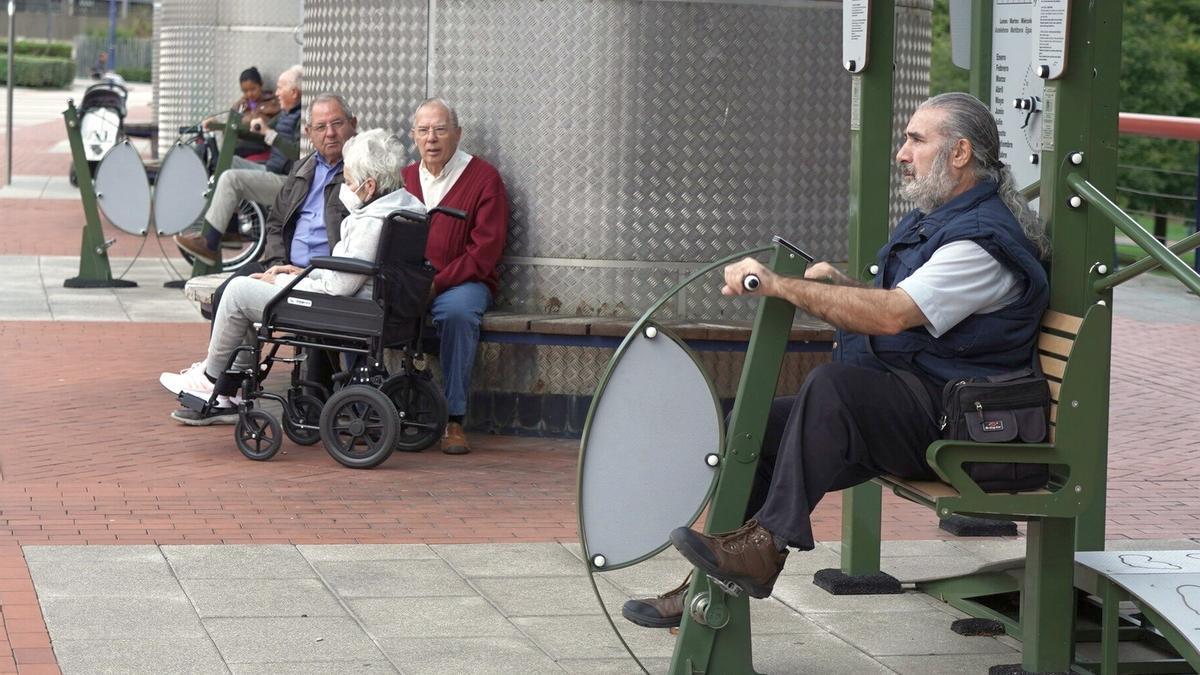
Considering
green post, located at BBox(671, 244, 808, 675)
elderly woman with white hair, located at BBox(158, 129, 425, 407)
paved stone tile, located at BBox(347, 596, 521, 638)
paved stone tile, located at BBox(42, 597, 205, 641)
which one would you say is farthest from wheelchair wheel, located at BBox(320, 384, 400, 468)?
green post, located at BBox(671, 244, 808, 675)

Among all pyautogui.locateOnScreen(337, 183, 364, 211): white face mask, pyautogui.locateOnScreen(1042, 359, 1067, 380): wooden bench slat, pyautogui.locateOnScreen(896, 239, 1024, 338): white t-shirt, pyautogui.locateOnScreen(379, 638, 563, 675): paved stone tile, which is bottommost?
pyautogui.locateOnScreen(379, 638, 563, 675): paved stone tile

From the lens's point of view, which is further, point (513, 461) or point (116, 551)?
point (513, 461)

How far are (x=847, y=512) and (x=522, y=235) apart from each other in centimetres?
302

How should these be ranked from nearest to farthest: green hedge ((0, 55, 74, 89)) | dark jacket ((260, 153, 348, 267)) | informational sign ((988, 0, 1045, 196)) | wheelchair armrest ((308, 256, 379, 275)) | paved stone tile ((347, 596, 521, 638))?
paved stone tile ((347, 596, 521, 638)), informational sign ((988, 0, 1045, 196)), wheelchair armrest ((308, 256, 379, 275)), dark jacket ((260, 153, 348, 267)), green hedge ((0, 55, 74, 89))

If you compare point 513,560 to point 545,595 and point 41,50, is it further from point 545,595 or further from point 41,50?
point 41,50

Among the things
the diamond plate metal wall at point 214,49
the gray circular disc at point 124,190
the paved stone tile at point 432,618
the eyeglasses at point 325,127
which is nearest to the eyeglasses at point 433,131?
the eyeglasses at point 325,127

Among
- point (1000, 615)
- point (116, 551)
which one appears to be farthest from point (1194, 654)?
point (116, 551)

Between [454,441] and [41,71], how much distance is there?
4958cm

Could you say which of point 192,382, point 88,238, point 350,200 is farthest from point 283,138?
point 350,200

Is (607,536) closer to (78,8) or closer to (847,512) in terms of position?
(847,512)

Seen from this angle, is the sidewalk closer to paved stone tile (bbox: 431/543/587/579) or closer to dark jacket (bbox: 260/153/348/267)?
paved stone tile (bbox: 431/543/587/579)

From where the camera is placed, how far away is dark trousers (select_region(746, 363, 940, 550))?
434 cm

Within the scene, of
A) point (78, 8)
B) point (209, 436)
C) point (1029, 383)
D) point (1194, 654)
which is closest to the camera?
point (1194, 654)

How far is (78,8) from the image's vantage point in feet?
275
